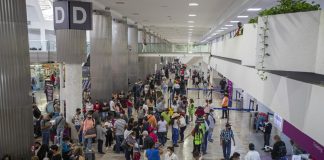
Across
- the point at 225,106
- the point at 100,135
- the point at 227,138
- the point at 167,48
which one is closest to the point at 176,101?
the point at 225,106

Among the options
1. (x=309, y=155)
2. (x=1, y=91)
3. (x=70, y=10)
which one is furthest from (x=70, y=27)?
(x=309, y=155)

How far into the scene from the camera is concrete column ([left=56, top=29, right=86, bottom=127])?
12.1 m

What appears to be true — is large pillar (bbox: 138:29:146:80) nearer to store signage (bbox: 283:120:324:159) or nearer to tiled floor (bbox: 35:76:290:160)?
tiled floor (bbox: 35:76:290:160)

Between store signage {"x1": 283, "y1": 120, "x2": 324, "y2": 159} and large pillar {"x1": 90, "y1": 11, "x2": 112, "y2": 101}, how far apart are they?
9.99 metres

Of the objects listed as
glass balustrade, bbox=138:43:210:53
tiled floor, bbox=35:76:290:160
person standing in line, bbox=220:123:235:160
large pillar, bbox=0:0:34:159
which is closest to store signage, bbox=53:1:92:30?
large pillar, bbox=0:0:34:159

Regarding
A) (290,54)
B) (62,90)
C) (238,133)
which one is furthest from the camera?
(238,133)

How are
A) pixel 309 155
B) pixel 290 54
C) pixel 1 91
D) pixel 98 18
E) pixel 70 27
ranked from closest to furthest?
pixel 290 54 < pixel 1 91 < pixel 309 155 < pixel 70 27 < pixel 98 18

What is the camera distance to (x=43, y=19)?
127 ft

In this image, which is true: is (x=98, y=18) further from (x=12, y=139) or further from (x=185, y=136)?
(x=12, y=139)

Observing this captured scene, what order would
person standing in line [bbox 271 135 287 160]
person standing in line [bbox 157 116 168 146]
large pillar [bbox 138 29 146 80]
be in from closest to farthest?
1. person standing in line [bbox 271 135 287 160]
2. person standing in line [bbox 157 116 168 146]
3. large pillar [bbox 138 29 146 80]

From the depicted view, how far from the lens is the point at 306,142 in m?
9.11

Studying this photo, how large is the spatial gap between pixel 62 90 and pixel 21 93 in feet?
17.8

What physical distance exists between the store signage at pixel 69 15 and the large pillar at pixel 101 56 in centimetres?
518

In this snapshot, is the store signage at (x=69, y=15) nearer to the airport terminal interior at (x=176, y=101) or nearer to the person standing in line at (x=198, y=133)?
the airport terminal interior at (x=176, y=101)
